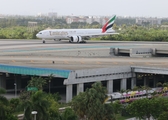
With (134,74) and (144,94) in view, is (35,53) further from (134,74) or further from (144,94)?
(144,94)

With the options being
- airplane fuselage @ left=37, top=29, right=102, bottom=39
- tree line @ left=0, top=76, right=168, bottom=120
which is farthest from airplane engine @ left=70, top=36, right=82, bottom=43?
tree line @ left=0, top=76, right=168, bottom=120

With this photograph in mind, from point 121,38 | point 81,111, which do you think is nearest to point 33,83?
point 81,111

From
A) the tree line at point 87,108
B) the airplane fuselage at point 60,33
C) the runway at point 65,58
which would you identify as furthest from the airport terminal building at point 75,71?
the airplane fuselage at point 60,33

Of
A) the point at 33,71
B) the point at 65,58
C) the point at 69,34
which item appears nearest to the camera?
the point at 33,71

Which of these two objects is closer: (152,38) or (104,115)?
(104,115)

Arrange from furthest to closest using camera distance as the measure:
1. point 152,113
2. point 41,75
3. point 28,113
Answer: point 41,75 → point 152,113 → point 28,113

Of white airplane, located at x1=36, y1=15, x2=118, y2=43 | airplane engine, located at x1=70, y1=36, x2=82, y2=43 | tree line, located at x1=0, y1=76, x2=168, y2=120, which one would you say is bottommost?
tree line, located at x1=0, y1=76, x2=168, y2=120

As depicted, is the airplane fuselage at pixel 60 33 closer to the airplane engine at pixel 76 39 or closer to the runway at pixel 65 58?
the airplane engine at pixel 76 39

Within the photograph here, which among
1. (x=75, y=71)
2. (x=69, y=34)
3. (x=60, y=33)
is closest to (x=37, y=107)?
(x=75, y=71)

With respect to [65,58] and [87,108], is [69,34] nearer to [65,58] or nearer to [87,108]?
[65,58]

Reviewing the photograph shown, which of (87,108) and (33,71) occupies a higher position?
(33,71)

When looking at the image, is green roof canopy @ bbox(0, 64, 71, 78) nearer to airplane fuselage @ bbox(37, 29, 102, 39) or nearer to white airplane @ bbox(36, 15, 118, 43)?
airplane fuselage @ bbox(37, 29, 102, 39)
